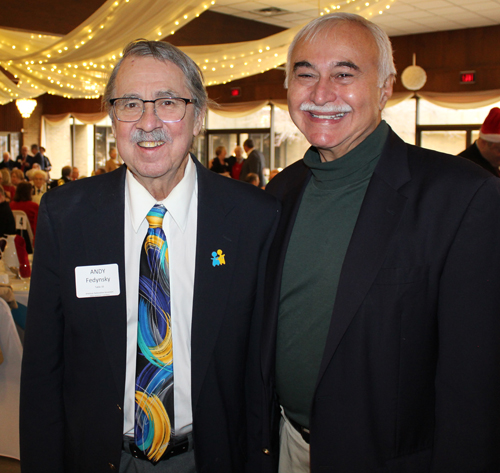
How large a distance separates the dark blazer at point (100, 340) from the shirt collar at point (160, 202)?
0.03 metres

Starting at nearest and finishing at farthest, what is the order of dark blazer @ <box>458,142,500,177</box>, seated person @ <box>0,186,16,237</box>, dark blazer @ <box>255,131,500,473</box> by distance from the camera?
dark blazer @ <box>255,131,500,473</box>
dark blazer @ <box>458,142,500,177</box>
seated person @ <box>0,186,16,237</box>

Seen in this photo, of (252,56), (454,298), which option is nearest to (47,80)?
(252,56)

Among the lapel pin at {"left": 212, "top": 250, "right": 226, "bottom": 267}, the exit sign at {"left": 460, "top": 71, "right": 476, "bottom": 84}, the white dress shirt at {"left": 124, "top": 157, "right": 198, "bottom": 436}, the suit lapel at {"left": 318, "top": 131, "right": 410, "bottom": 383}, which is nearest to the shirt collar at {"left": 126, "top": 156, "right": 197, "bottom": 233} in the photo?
the white dress shirt at {"left": 124, "top": 157, "right": 198, "bottom": 436}

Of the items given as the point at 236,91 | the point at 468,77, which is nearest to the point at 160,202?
the point at 468,77

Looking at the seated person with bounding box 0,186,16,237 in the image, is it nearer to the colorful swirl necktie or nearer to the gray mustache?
the colorful swirl necktie

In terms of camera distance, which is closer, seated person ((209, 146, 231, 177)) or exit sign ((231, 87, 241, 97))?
seated person ((209, 146, 231, 177))

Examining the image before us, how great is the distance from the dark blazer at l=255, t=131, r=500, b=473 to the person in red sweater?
201 inches

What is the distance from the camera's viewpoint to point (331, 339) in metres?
1.35

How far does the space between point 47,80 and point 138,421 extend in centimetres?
590

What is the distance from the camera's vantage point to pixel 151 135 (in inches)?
57.7

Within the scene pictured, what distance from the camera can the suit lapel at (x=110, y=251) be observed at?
1392 millimetres

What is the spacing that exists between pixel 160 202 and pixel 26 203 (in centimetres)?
489

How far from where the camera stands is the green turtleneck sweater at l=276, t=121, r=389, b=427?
1.46 meters

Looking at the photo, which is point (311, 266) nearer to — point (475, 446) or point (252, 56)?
point (475, 446)
